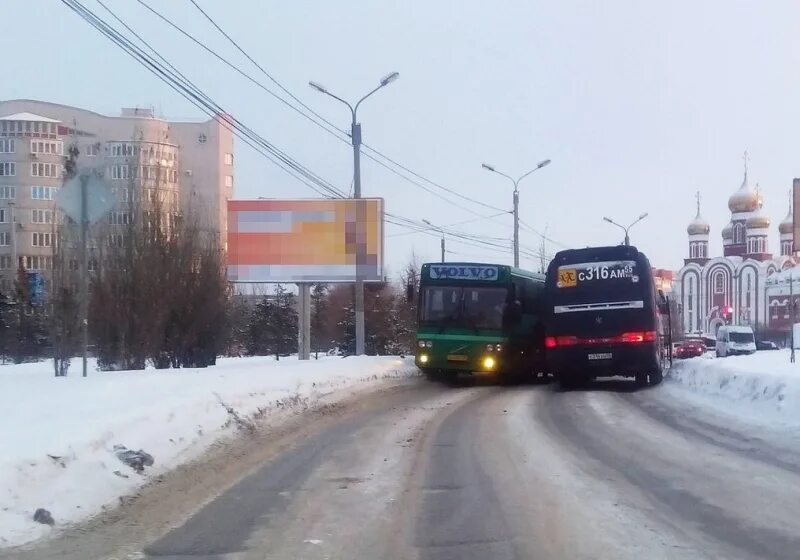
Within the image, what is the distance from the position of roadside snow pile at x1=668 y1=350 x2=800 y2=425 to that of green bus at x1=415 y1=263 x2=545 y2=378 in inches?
191

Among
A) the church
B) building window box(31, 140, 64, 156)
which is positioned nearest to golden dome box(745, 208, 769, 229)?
the church

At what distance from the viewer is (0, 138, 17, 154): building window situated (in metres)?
64.2

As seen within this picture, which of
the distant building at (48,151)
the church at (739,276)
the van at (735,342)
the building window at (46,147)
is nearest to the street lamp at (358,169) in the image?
the distant building at (48,151)

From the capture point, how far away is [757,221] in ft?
335

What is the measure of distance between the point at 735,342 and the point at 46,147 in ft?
161

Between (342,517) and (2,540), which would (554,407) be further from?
(2,540)

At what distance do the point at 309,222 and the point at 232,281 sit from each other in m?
2.97

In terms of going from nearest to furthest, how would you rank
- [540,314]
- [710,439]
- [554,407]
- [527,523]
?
[527,523] → [710,439] → [554,407] → [540,314]

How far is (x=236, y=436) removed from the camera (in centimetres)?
1162

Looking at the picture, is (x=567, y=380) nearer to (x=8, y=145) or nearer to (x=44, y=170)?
(x=44, y=170)

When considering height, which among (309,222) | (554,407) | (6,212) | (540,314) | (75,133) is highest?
(75,133)

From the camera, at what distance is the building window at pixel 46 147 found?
64.3 metres

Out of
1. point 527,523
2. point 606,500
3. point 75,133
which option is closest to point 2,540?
point 527,523

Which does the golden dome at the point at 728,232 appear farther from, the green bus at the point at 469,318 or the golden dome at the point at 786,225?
the green bus at the point at 469,318
